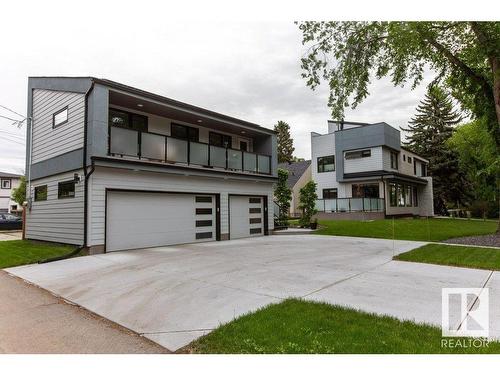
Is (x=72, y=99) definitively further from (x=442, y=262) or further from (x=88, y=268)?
(x=442, y=262)

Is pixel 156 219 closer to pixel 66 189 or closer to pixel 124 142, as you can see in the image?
pixel 124 142

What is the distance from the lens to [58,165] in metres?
10.8

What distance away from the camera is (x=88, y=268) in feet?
24.0

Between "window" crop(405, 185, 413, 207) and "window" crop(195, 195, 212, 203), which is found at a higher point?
"window" crop(405, 185, 413, 207)

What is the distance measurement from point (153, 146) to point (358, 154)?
18319mm

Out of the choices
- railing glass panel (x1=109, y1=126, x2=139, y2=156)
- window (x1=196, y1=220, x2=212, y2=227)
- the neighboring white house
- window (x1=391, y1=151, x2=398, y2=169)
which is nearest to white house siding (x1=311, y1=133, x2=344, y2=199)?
window (x1=391, y1=151, x2=398, y2=169)

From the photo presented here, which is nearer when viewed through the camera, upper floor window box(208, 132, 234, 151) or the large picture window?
upper floor window box(208, 132, 234, 151)

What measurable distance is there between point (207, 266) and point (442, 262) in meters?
5.78

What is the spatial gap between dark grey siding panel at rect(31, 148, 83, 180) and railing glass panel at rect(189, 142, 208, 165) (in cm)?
384

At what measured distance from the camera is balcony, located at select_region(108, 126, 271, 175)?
993 cm

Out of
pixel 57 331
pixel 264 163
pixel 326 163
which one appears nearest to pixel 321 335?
pixel 57 331

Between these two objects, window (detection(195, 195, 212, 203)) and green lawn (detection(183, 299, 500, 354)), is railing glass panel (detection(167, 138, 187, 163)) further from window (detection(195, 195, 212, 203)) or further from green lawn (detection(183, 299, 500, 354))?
green lawn (detection(183, 299, 500, 354))

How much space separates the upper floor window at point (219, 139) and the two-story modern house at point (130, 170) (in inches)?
1.8
